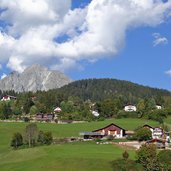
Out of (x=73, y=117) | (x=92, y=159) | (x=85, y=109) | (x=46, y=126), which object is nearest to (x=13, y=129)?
(x=46, y=126)

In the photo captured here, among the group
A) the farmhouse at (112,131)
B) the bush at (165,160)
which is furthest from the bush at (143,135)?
the bush at (165,160)

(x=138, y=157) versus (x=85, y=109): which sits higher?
(x=85, y=109)

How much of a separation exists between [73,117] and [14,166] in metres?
103

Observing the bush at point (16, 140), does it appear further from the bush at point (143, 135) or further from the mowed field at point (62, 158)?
the bush at point (143, 135)

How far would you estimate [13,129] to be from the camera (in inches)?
5827

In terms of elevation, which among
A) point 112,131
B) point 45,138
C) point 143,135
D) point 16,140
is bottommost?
point 16,140

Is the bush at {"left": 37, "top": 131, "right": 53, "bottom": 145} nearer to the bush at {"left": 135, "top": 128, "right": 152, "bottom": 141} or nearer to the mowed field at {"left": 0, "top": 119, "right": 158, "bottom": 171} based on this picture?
the mowed field at {"left": 0, "top": 119, "right": 158, "bottom": 171}

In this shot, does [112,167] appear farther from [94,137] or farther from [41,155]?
[94,137]

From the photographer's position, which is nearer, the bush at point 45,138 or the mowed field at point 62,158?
the mowed field at point 62,158

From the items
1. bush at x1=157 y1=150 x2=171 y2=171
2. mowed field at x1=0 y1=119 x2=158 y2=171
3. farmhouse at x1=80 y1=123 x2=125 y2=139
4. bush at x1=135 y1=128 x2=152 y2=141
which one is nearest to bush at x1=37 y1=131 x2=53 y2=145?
mowed field at x1=0 y1=119 x2=158 y2=171

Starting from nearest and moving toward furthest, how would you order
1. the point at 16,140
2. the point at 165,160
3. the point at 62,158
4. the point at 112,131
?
the point at 165,160
the point at 62,158
the point at 16,140
the point at 112,131

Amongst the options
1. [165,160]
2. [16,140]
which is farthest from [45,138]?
[165,160]

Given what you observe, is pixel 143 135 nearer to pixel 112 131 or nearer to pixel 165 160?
pixel 112 131

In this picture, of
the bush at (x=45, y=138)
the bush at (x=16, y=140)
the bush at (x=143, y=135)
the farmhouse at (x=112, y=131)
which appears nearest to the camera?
the bush at (x=16, y=140)
